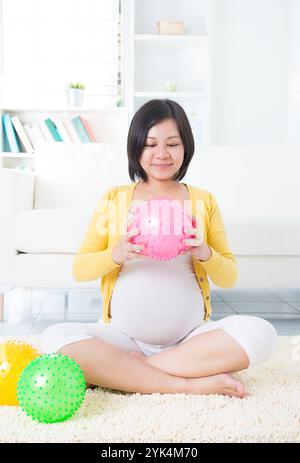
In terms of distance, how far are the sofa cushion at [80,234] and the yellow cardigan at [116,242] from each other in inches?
31.5

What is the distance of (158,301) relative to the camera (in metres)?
1.47

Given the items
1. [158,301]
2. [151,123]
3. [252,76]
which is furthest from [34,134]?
[158,301]

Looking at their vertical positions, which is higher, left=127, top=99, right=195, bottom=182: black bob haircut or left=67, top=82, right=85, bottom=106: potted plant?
left=67, top=82, right=85, bottom=106: potted plant

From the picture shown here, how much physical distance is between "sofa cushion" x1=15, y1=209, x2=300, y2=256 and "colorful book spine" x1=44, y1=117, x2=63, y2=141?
2.00m

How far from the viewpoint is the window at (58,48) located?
15.5 ft

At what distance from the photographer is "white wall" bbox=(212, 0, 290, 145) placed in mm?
4789

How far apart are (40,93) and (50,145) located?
1828mm

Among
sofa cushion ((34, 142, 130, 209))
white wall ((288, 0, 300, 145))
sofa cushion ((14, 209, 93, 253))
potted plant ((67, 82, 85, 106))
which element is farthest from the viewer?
white wall ((288, 0, 300, 145))

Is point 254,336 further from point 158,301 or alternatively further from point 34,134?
point 34,134

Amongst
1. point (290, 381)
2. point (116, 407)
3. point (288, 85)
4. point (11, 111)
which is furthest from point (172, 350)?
point (288, 85)

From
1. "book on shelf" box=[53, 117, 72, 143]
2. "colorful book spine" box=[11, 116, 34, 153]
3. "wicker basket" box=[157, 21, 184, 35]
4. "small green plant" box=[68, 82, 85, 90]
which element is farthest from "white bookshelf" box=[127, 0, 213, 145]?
"colorful book spine" box=[11, 116, 34, 153]

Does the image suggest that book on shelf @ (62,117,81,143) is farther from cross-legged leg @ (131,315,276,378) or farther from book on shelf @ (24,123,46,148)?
cross-legged leg @ (131,315,276,378)

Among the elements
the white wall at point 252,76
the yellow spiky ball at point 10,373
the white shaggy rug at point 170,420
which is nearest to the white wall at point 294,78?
the white wall at point 252,76

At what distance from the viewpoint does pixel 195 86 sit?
479 centimetres
